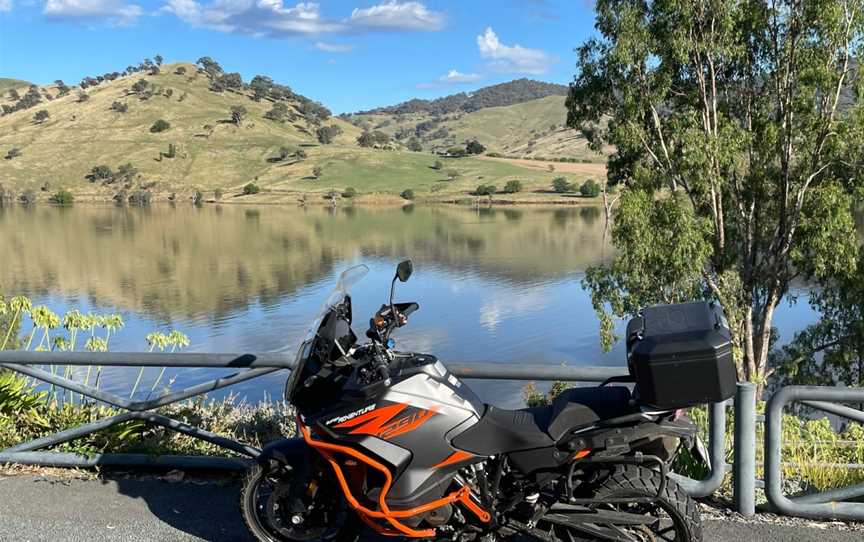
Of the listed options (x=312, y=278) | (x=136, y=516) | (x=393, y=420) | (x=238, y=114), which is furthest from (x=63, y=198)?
(x=393, y=420)

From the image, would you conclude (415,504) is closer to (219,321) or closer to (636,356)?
(636,356)

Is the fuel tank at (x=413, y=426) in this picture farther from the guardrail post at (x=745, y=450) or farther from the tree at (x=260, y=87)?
the tree at (x=260, y=87)

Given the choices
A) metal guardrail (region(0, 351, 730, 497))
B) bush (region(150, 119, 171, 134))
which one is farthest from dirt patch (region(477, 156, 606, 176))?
metal guardrail (region(0, 351, 730, 497))

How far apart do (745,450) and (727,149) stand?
21.7m

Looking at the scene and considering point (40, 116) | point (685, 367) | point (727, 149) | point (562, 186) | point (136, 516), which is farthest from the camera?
point (40, 116)

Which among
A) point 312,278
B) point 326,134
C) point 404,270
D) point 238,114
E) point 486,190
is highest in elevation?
point 238,114

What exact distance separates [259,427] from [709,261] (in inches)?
902

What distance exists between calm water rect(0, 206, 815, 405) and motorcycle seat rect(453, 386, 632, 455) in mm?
1099

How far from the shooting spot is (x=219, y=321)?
3134 cm

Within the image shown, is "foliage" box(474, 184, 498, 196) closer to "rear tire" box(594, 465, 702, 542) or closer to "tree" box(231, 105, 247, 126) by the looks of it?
"tree" box(231, 105, 247, 126)

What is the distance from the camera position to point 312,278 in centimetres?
4194

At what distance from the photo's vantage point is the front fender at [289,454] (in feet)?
13.9

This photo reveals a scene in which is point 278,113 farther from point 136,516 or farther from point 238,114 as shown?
point 136,516

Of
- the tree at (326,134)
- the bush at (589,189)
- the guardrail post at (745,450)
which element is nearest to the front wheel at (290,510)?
the guardrail post at (745,450)
